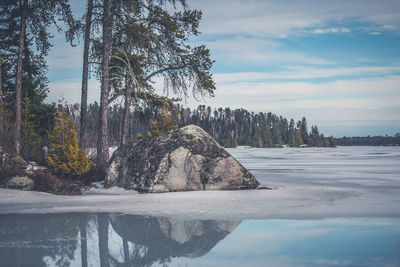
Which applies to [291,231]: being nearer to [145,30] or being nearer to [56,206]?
[56,206]

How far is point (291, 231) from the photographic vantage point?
3.53 m

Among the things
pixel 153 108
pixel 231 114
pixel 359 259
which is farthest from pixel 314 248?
pixel 231 114

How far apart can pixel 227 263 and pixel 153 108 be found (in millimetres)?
14136

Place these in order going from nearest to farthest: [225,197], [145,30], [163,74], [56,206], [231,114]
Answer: [56,206]
[225,197]
[145,30]
[163,74]
[231,114]

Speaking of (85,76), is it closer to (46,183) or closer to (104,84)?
(104,84)

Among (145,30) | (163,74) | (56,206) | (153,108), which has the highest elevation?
(145,30)

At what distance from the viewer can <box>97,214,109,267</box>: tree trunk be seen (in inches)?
107

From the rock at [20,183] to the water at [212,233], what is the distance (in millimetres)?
2380

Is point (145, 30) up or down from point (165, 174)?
up

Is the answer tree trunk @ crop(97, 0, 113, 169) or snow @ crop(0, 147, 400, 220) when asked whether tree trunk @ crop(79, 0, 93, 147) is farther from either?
snow @ crop(0, 147, 400, 220)

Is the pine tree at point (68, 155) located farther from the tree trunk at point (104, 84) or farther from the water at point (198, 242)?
the water at point (198, 242)

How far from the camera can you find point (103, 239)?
3375 millimetres

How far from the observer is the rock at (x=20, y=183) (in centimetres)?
806

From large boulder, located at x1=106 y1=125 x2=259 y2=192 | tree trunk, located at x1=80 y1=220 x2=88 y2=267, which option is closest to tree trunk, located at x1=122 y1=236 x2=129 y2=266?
tree trunk, located at x1=80 y1=220 x2=88 y2=267
